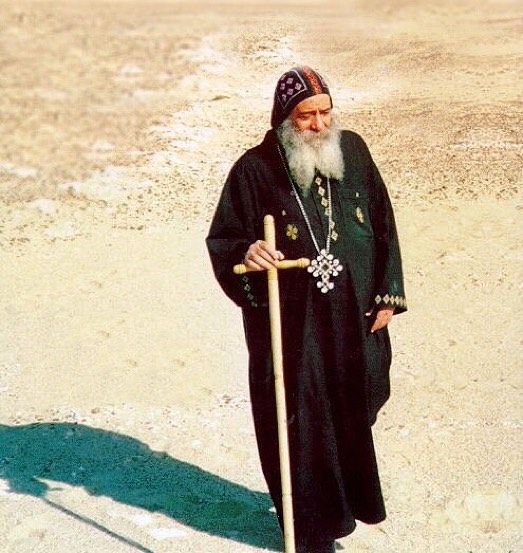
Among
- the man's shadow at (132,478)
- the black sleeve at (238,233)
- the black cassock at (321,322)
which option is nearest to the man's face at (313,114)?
the black cassock at (321,322)

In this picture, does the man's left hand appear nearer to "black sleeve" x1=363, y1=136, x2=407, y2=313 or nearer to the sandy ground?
"black sleeve" x1=363, y1=136, x2=407, y2=313

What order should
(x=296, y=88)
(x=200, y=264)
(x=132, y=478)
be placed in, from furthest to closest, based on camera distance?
(x=200, y=264) < (x=132, y=478) < (x=296, y=88)

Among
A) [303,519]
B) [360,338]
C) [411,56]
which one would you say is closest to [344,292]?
[360,338]

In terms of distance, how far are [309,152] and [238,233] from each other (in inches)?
17.8

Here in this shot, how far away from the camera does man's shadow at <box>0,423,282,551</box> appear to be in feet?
15.8

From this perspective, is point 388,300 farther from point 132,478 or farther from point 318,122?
point 132,478

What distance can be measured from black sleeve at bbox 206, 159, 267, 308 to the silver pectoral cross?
0.71 feet

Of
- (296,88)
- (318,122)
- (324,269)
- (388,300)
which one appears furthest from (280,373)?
(296,88)

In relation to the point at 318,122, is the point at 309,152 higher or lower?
lower

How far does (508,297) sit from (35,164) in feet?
22.5

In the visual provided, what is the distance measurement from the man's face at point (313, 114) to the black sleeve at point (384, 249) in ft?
1.19

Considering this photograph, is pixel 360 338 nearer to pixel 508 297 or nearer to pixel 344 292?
pixel 344 292

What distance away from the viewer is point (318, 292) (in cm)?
405

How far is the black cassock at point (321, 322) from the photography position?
403 centimetres
